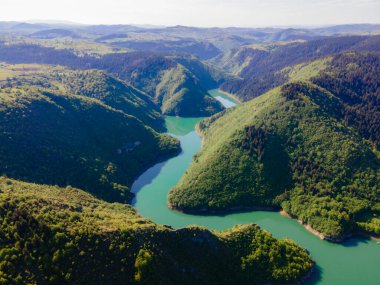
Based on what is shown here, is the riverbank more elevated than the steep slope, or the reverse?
the steep slope

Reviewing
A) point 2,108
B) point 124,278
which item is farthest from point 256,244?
point 2,108

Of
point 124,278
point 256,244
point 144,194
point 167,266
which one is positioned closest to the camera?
point 124,278

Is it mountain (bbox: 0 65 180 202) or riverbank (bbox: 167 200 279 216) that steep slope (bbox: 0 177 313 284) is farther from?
mountain (bbox: 0 65 180 202)

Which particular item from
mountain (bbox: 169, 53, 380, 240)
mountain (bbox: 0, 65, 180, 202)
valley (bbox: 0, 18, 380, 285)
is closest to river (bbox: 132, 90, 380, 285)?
valley (bbox: 0, 18, 380, 285)

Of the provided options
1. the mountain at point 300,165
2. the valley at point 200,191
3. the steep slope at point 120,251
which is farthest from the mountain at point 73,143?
the steep slope at point 120,251

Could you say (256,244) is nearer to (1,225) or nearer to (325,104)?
(1,225)

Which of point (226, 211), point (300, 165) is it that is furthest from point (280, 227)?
point (300, 165)
